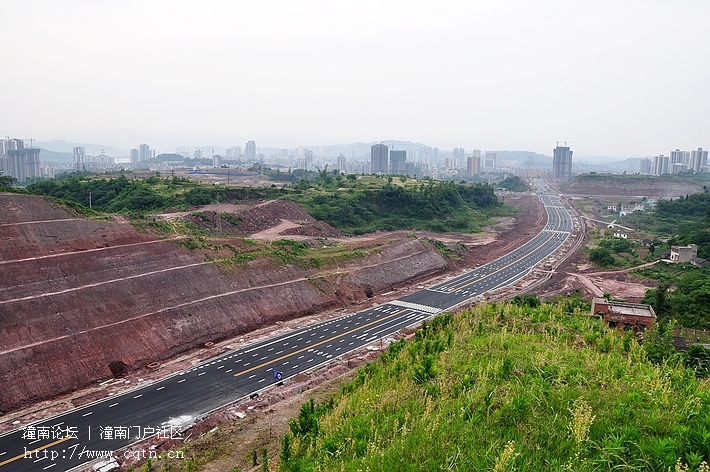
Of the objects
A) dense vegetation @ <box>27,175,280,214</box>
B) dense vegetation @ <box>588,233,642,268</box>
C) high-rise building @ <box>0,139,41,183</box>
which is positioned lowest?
dense vegetation @ <box>588,233,642,268</box>

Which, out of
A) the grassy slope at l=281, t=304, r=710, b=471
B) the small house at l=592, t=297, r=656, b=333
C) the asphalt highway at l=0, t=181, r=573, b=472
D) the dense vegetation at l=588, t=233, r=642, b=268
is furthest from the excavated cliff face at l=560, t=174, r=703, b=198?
the grassy slope at l=281, t=304, r=710, b=471

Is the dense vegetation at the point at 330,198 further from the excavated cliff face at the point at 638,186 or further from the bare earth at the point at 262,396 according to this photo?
the excavated cliff face at the point at 638,186

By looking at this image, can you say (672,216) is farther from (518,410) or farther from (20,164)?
(20,164)

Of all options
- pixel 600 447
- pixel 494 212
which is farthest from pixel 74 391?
pixel 494 212

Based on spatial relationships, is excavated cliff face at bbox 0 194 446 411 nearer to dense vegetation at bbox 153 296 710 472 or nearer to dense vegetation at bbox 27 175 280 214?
dense vegetation at bbox 153 296 710 472

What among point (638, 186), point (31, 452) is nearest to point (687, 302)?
point (31, 452)
